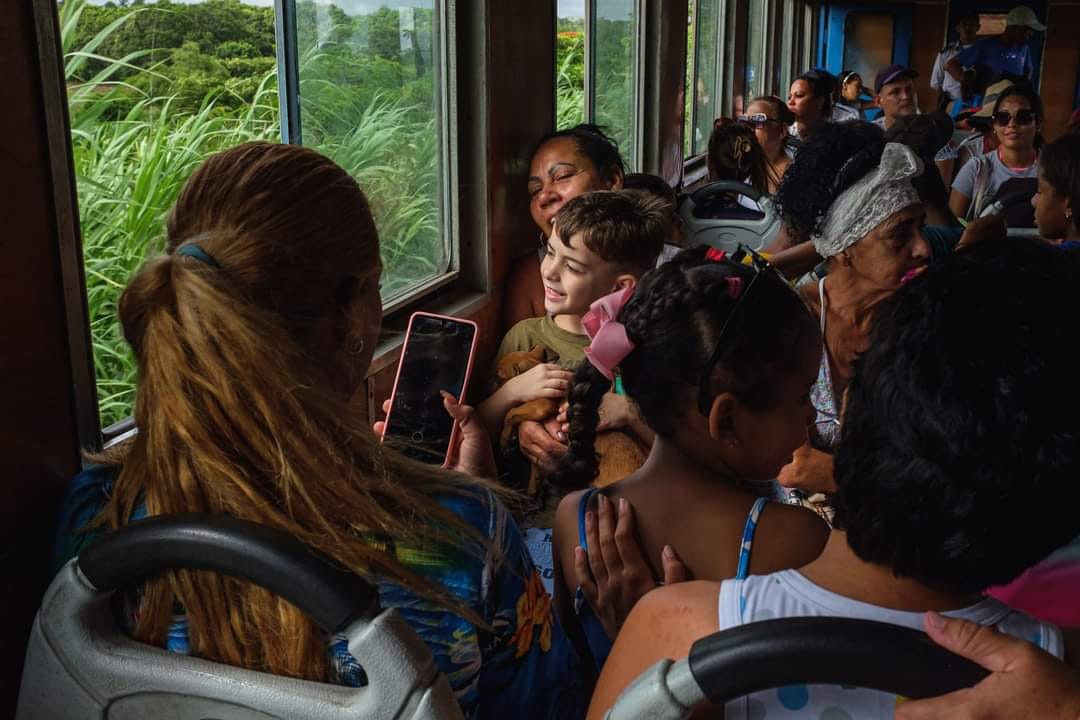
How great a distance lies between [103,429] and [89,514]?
1.26 feet

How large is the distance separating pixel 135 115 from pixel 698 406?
1.00m

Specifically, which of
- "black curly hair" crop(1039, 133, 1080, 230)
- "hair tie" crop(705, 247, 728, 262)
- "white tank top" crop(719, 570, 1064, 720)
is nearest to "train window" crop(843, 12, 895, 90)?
"black curly hair" crop(1039, 133, 1080, 230)

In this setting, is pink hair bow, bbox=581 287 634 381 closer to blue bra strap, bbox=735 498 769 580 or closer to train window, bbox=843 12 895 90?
blue bra strap, bbox=735 498 769 580

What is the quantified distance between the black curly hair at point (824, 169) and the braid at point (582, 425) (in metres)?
1.00

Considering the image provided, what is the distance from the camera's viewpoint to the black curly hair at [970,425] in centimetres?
77

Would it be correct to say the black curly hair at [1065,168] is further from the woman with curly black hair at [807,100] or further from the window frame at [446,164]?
the woman with curly black hair at [807,100]

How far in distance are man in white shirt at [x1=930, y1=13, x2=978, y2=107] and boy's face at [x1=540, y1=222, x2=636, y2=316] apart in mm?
8478

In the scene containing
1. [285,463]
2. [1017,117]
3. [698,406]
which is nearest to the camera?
[285,463]

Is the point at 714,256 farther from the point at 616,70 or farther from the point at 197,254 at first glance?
the point at 616,70

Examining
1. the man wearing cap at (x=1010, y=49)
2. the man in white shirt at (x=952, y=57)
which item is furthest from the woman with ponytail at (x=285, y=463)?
the man wearing cap at (x=1010, y=49)

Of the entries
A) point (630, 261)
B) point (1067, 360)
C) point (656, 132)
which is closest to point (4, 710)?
point (1067, 360)

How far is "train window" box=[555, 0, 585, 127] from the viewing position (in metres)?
4.07

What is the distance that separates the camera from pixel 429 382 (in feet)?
5.95

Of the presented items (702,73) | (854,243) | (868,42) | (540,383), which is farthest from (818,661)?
(868,42)
